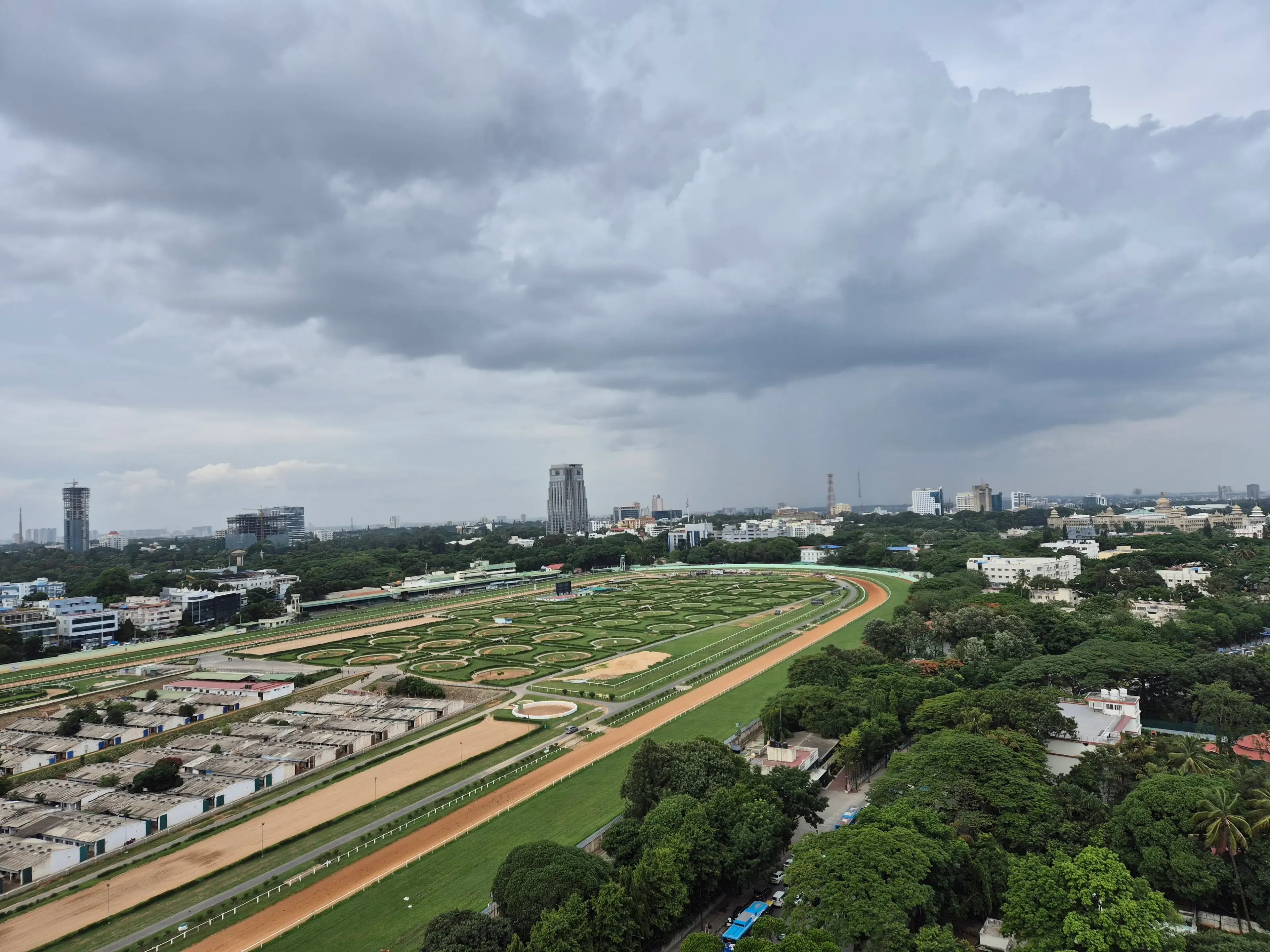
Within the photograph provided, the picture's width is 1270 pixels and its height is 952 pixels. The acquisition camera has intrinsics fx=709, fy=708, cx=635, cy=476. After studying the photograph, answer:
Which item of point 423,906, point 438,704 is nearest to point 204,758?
point 438,704

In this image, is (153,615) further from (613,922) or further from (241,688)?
(613,922)

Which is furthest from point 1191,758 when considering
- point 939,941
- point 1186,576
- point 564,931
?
point 1186,576

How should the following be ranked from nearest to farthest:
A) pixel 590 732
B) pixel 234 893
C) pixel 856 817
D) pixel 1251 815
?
pixel 1251 815 → pixel 856 817 → pixel 234 893 → pixel 590 732

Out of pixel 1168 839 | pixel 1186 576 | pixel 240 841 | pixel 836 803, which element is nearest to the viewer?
pixel 1168 839

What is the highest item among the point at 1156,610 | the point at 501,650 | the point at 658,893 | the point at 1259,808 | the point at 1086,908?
the point at 1259,808

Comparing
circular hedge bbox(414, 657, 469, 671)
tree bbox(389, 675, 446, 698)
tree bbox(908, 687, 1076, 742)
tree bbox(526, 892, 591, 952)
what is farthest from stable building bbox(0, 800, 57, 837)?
tree bbox(908, 687, 1076, 742)

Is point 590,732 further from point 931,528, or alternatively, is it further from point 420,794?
point 931,528

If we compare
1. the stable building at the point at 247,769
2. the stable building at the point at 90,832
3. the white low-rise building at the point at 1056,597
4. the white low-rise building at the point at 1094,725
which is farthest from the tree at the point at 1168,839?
the white low-rise building at the point at 1056,597

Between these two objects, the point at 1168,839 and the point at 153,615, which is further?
the point at 153,615
